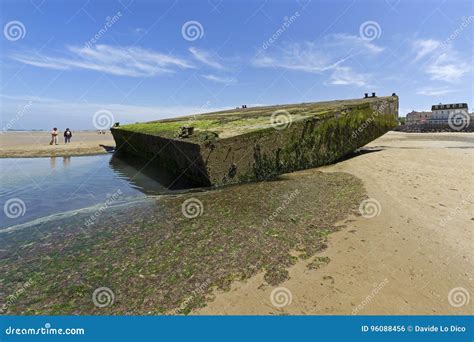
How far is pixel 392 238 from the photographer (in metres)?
5.23

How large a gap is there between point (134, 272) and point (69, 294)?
2.94 ft

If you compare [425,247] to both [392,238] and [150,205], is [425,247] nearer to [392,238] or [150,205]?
[392,238]

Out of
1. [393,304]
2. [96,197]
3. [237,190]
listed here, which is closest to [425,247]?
[393,304]
